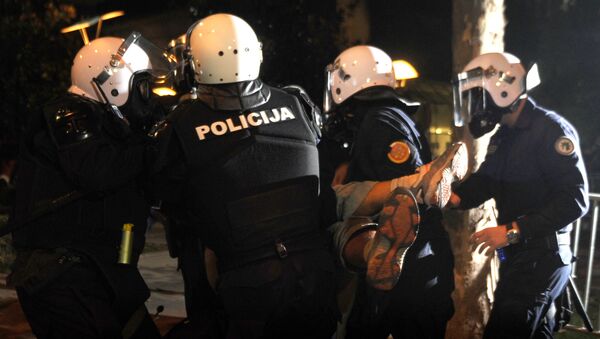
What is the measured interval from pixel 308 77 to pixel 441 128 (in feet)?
25.7

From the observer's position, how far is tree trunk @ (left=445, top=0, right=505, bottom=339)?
18.3 feet

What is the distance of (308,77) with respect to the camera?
10969 millimetres

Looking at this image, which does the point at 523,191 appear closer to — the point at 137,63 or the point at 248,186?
the point at 248,186

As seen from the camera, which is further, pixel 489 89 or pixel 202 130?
pixel 489 89

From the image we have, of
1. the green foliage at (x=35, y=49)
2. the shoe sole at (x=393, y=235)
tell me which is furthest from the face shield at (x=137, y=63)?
the green foliage at (x=35, y=49)

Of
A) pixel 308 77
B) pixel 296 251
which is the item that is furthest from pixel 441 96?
pixel 296 251

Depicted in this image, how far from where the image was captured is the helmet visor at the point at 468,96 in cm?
422

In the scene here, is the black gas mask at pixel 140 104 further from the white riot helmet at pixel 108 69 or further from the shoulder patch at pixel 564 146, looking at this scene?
the shoulder patch at pixel 564 146

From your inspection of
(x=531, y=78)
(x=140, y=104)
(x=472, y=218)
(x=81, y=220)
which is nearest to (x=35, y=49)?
(x=472, y=218)

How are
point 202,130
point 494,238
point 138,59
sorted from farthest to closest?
point 494,238 → point 138,59 → point 202,130

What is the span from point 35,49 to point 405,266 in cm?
1274

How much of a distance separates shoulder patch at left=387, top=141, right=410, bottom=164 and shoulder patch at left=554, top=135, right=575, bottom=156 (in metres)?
0.77

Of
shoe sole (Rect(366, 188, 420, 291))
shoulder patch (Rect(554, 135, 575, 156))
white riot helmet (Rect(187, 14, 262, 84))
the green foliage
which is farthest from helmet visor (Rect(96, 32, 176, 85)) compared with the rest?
the green foliage

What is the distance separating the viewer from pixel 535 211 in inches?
149
